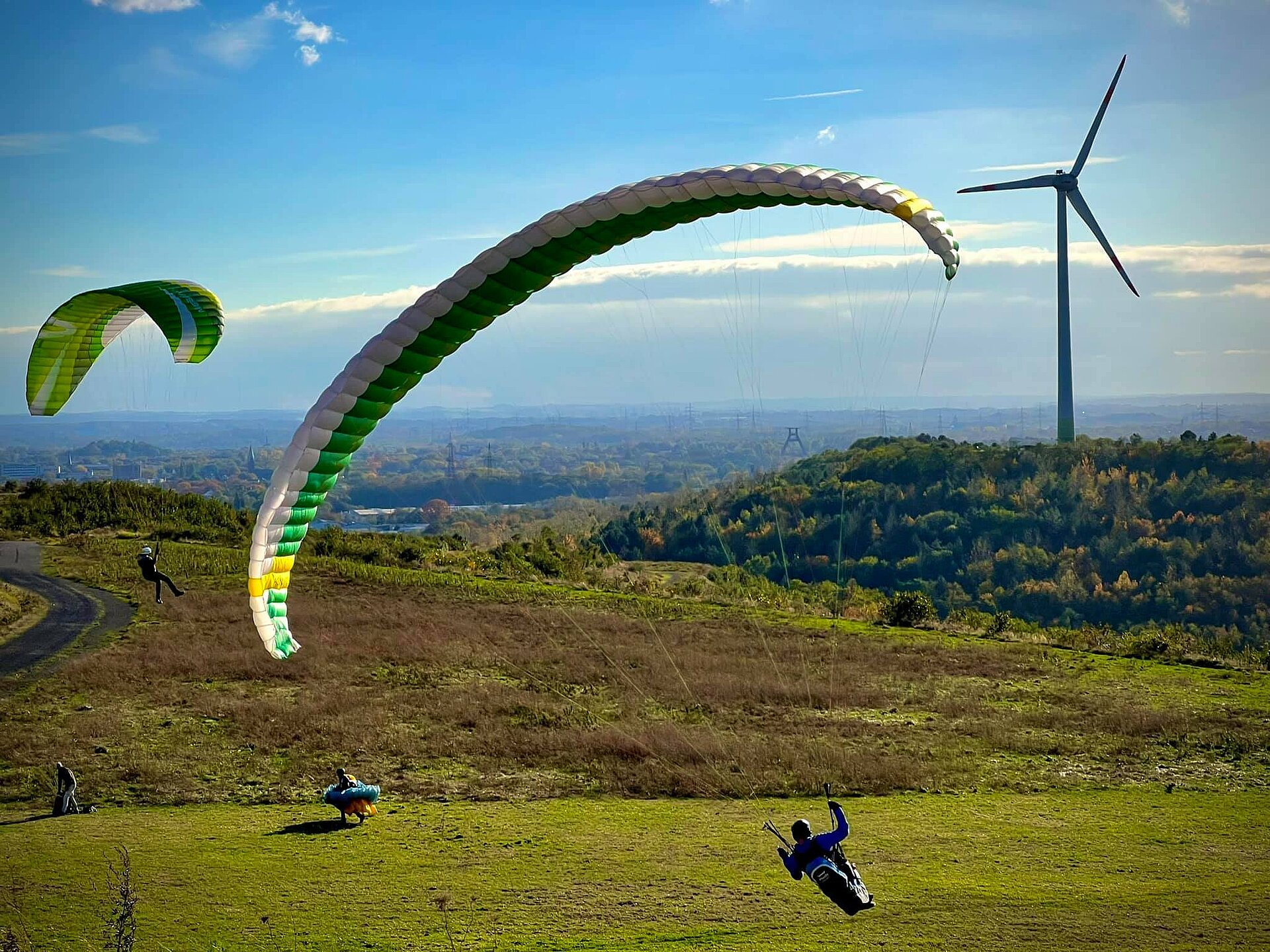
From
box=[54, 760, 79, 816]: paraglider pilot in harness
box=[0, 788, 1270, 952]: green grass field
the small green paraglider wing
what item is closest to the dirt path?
the small green paraglider wing

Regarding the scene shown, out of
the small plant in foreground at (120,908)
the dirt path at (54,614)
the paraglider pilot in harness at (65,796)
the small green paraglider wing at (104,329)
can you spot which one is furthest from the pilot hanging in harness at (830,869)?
the dirt path at (54,614)

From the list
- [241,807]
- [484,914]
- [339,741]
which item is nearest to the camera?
[484,914]

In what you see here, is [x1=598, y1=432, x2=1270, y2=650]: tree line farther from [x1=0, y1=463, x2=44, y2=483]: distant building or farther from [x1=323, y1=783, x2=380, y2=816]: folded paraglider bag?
[x1=0, y1=463, x2=44, y2=483]: distant building

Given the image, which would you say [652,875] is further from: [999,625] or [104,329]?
[999,625]

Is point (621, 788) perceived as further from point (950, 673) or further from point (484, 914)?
point (950, 673)

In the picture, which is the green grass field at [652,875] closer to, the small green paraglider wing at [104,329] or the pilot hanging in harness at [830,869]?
the pilot hanging in harness at [830,869]

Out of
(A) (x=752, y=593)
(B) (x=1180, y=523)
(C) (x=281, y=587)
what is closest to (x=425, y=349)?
(C) (x=281, y=587)
